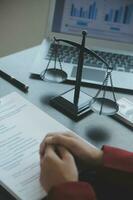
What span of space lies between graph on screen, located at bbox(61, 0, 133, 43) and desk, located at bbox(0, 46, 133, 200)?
0.63 feet

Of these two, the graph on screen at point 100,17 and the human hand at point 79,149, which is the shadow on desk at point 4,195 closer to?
the human hand at point 79,149

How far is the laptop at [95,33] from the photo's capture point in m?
1.21

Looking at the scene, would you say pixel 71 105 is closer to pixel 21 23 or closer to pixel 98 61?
pixel 98 61

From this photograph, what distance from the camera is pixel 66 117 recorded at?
1026mm

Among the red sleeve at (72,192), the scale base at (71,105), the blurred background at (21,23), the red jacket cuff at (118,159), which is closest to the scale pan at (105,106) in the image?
the scale base at (71,105)

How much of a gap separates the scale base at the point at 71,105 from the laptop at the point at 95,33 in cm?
12

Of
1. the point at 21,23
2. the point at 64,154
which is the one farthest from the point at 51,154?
the point at 21,23

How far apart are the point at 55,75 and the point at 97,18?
0.26 meters

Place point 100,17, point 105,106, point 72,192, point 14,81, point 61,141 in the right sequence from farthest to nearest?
1. point 100,17
2. point 14,81
3. point 105,106
4. point 61,141
5. point 72,192

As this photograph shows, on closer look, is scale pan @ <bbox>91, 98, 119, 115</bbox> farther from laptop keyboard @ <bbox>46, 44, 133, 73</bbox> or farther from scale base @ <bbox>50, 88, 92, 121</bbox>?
laptop keyboard @ <bbox>46, 44, 133, 73</bbox>

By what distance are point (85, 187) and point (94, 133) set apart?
226 mm

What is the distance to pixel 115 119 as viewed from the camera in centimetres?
104

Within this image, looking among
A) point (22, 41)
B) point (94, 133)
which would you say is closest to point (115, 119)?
point (94, 133)

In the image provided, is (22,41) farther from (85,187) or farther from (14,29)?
Answer: (85,187)
